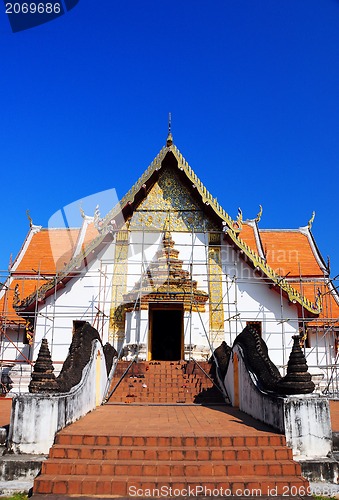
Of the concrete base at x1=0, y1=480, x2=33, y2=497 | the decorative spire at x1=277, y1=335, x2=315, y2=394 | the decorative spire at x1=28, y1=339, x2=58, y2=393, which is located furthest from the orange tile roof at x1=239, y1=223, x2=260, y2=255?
the concrete base at x1=0, y1=480, x2=33, y2=497

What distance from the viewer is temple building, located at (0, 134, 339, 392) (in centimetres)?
1203

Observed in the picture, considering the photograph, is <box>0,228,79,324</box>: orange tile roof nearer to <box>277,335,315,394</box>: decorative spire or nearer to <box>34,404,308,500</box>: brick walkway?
<box>34,404,308,500</box>: brick walkway

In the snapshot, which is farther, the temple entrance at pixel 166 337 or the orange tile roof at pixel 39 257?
the orange tile roof at pixel 39 257

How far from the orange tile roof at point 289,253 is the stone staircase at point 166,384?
6645 millimetres

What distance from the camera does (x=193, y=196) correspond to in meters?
13.5

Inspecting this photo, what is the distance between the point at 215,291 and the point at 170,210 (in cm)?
252

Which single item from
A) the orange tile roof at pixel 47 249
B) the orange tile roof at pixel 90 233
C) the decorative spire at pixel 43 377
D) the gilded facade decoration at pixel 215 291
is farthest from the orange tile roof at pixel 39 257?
the decorative spire at pixel 43 377

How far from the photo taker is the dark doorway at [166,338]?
14.0 meters

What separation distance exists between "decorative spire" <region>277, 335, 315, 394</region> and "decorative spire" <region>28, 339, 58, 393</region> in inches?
104

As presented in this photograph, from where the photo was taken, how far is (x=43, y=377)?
5.80m

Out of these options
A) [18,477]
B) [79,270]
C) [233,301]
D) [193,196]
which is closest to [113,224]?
[79,270]

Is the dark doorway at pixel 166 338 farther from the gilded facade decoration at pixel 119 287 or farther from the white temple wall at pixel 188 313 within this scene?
the white temple wall at pixel 188 313

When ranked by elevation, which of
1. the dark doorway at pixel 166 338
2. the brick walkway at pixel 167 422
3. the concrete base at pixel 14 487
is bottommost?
the concrete base at pixel 14 487

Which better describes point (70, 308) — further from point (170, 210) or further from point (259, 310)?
point (259, 310)
